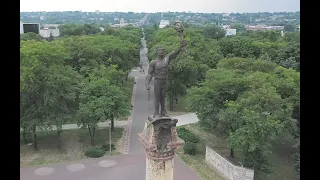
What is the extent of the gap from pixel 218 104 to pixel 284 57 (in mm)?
24323

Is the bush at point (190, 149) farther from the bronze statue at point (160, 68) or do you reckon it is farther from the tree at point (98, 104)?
the bronze statue at point (160, 68)

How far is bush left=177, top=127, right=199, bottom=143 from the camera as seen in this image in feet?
104

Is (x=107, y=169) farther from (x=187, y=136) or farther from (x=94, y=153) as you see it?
(x=187, y=136)

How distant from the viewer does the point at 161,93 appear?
38.2 feet

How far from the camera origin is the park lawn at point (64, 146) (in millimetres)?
28188

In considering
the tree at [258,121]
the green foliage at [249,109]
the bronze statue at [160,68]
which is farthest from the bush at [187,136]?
the bronze statue at [160,68]

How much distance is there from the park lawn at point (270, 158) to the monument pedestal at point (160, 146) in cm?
1398

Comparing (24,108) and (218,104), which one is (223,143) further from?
(24,108)

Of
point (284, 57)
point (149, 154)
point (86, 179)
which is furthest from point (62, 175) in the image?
point (284, 57)

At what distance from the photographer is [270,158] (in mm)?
28766

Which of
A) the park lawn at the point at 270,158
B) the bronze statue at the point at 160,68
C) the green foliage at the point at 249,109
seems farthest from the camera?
Answer: the park lawn at the point at 270,158

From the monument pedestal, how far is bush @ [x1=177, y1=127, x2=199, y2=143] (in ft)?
65.3
